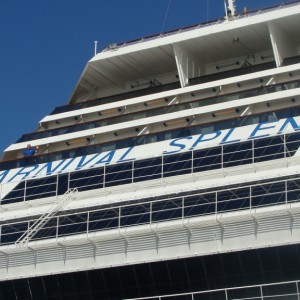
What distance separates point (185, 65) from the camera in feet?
118

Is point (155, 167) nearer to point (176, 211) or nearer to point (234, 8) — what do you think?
point (176, 211)

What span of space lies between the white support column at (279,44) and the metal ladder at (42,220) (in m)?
10.4

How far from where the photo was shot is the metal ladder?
27.0 meters

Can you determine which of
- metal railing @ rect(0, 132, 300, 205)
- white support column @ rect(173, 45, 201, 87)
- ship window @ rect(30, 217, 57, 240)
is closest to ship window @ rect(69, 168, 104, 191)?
metal railing @ rect(0, 132, 300, 205)

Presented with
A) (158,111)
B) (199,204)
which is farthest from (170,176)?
(158,111)

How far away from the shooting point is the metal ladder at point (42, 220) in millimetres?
27016

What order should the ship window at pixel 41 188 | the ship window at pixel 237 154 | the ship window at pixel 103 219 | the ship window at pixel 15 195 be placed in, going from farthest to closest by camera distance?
the ship window at pixel 15 195 < the ship window at pixel 41 188 < the ship window at pixel 237 154 < the ship window at pixel 103 219

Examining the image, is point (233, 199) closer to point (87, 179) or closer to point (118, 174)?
point (118, 174)

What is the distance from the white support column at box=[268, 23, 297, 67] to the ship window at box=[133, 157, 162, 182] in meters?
7.62

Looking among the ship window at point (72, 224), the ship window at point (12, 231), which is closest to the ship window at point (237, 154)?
the ship window at point (72, 224)

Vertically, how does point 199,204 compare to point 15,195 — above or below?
below

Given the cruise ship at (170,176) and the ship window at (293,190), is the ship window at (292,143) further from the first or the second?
the ship window at (293,190)

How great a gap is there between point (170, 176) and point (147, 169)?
1.09 metres

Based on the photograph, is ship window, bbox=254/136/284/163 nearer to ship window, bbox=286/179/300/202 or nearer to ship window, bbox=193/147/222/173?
ship window, bbox=193/147/222/173
